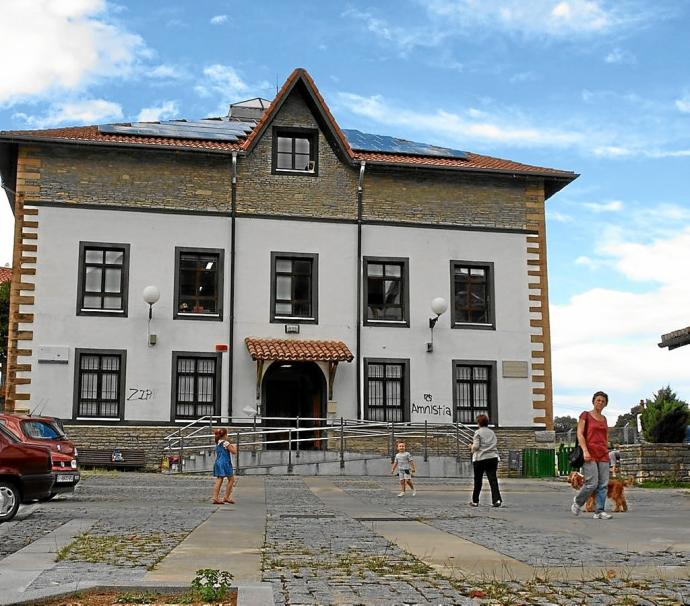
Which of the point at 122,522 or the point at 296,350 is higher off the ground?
the point at 296,350

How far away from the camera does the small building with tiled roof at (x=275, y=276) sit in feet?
92.0

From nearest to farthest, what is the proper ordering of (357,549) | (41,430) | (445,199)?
(357,549)
(41,430)
(445,199)

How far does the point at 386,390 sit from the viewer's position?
97.3 feet

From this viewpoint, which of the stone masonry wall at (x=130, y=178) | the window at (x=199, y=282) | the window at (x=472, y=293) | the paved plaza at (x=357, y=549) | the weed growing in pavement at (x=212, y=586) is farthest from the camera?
the window at (x=472, y=293)

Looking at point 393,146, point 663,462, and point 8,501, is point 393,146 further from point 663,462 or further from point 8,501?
point 8,501

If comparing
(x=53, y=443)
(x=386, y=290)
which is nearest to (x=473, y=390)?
(x=386, y=290)

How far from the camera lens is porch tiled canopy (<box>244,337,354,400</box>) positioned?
27856 millimetres

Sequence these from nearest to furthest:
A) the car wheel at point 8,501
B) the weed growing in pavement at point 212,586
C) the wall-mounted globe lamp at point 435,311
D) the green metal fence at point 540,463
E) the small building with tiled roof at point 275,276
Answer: the weed growing in pavement at point 212,586
the car wheel at point 8,501
the small building with tiled roof at point 275,276
the wall-mounted globe lamp at point 435,311
the green metal fence at point 540,463

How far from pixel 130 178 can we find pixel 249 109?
1031cm

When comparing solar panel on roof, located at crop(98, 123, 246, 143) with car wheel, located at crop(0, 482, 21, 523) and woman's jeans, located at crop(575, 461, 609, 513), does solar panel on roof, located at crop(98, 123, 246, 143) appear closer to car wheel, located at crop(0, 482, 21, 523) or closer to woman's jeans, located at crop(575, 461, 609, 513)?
car wheel, located at crop(0, 482, 21, 523)

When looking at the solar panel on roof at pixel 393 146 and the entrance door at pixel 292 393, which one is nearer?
the entrance door at pixel 292 393

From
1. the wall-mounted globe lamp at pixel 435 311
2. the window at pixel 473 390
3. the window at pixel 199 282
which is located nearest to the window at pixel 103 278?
the window at pixel 199 282

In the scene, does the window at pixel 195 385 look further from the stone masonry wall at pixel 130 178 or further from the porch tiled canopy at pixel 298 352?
the stone masonry wall at pixel 130 178

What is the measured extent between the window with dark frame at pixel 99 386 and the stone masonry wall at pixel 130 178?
4.54m
